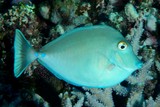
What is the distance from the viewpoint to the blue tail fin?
1769 mm

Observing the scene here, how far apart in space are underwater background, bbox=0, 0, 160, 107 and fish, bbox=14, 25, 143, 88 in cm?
119

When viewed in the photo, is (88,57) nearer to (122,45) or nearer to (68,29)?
(122,45)

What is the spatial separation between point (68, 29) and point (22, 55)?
2194 millimetres

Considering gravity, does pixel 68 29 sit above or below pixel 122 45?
below

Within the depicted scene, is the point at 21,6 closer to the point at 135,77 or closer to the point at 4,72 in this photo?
the point at 4,72

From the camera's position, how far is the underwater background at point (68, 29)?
3.07 m

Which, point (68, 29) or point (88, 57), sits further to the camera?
point (68, 29)

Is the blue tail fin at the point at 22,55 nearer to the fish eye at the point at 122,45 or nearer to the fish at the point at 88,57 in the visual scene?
the fish at the point at 88,57

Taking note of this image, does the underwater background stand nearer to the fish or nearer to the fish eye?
the fish

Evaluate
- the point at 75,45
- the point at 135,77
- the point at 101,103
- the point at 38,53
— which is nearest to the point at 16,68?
the point at 38,53

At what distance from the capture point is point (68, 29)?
12.9ft

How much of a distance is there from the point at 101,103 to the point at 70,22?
1.60 metres

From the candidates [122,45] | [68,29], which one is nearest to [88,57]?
[122,45]

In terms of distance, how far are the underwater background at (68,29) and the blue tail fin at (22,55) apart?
1209mm
